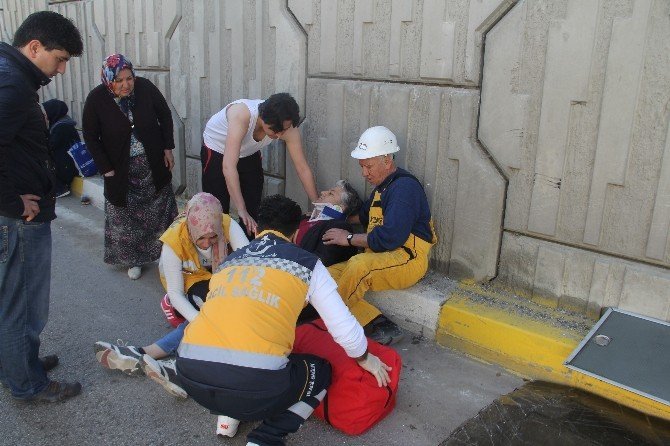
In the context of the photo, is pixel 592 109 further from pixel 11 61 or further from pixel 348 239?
pixel 11 61

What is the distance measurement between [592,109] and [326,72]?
199cm

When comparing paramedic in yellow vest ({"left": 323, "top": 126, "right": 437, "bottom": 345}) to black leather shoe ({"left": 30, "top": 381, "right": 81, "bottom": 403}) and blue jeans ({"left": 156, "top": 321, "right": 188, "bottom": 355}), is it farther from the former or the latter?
black leather shoe ({"left": 30, "top": 381, "right": 81, "bottom": 403})

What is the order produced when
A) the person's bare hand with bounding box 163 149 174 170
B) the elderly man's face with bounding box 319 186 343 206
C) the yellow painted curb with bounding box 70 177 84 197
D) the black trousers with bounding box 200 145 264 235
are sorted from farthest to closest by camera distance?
the yellow painted curb with bounding box 70 177 84 197, the person's bare hand with bounding box 163 149 174 170, the black trousers with bounding box 200 145 264 235, the elderly man's face with bounding box 319 186 343 206

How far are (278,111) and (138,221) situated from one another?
63.2 inches

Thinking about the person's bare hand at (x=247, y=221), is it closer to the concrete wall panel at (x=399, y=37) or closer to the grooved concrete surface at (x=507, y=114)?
the grooved concrete surface at (x=507, y=114)

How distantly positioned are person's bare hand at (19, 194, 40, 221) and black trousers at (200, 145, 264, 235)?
1.77 meters

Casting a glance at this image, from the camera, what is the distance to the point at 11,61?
2.50 meters

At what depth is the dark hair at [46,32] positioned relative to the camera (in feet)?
8.46

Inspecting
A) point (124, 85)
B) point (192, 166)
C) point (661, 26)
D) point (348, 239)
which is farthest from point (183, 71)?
point (661, 26)

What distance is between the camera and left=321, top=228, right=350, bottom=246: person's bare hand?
3779mm

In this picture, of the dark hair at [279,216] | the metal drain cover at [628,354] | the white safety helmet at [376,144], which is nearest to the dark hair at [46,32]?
the dark hair at [279,216]

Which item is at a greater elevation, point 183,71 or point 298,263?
point 183,71

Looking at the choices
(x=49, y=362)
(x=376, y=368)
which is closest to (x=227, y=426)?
(x=376, y=368)

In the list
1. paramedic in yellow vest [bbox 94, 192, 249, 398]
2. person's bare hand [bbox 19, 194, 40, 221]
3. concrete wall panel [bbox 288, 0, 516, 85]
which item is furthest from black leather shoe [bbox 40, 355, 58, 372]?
concrete wall panel [bbox 288, 0, 516, 85]
